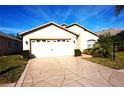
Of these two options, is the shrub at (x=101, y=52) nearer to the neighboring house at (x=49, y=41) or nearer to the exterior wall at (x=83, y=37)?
the neighboring house at (x=49, y=41)

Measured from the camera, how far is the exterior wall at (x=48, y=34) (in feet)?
65.2

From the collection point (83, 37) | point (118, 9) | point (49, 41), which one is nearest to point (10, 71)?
point (49, 41)

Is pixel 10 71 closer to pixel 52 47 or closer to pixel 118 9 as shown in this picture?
pixel 52 47

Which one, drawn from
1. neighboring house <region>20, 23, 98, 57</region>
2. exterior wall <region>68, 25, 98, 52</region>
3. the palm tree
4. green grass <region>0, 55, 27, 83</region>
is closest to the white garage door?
neighboring house <region>20, 23, 98, 57</region>

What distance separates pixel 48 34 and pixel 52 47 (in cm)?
165

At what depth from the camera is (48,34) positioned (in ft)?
68.3

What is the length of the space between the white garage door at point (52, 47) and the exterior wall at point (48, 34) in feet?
1.60

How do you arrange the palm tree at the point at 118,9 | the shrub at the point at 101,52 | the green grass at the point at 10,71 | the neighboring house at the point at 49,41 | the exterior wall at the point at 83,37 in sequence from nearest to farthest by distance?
the green grass at the point at 10,71 → the shrub at the point at 101,52 → the palm tree at the point at 118,9 → the neighboring house at the point at 49,41 → the exterior wall at the point at 83,37

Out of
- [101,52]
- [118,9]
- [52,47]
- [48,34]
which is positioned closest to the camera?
[101,52]

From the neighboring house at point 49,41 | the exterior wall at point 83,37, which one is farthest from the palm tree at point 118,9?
the exterior wall at point 83,37

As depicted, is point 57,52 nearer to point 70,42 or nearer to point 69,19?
point 70,42

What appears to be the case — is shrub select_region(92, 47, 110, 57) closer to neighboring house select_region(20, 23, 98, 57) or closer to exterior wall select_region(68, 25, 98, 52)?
neighboring house select_region(20, 23, 98, 57)
